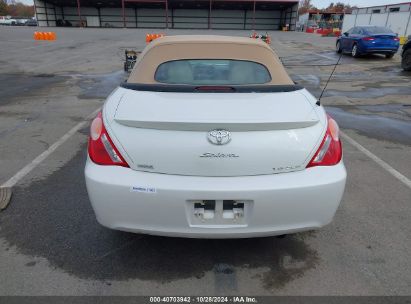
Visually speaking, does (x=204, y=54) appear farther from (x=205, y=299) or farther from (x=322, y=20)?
(x=322, y=20)

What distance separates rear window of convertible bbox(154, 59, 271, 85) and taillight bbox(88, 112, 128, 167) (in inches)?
39.4

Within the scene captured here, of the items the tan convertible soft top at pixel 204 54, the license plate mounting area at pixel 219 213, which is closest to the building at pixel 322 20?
the tan convertible soft top at pixel 204 54

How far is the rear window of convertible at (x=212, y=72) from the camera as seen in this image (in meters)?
3.28

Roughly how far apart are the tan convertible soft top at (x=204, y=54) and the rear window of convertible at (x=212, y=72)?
5cm

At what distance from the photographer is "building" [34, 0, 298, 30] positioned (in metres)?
58.1

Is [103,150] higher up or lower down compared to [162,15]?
higher up

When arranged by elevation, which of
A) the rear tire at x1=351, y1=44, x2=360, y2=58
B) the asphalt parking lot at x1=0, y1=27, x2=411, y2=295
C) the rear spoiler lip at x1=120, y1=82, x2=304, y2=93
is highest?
the rear spoiler lip at x1=120, y1=82, x2=304, y2=93

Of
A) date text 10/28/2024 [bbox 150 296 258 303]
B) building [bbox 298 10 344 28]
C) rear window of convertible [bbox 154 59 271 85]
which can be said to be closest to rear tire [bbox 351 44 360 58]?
rear window of convertible [bbox 154 59 271 85]

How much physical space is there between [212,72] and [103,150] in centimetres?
147

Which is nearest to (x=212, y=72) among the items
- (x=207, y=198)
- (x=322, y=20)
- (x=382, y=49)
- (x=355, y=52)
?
(x=207, y=198)

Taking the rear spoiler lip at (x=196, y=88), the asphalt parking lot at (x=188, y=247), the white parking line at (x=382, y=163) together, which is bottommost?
the white parking line at (x=382, y=163)

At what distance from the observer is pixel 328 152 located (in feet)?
8.09

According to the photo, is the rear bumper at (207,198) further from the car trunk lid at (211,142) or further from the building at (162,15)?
the building at (162,15)

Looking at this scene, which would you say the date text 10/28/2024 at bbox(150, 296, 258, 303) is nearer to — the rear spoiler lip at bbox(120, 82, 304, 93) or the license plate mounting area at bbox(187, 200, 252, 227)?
the license plate mounting area at bbox(187, 200, 252, 227)
